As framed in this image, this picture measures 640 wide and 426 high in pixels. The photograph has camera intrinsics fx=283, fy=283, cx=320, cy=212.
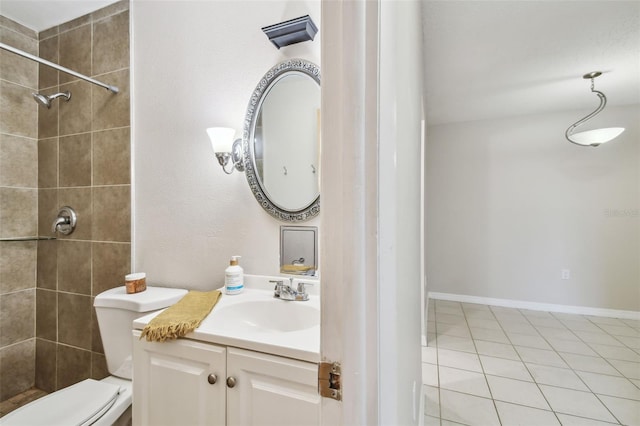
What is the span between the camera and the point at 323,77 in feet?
1.38

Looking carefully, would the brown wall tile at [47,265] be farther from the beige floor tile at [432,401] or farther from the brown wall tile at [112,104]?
the beige floor tile at [432,401]

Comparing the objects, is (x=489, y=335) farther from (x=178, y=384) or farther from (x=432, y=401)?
(x=178, y=384)

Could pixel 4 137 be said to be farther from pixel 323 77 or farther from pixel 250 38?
pixel 323 77

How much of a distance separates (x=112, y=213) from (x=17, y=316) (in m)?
0.95

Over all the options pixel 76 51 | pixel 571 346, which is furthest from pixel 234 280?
pixel 571 346

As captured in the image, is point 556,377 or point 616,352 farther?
point 616,352

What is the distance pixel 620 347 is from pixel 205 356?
3316 mm

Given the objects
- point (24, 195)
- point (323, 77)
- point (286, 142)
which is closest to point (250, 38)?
point (286, 142)

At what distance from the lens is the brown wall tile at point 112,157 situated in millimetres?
1648

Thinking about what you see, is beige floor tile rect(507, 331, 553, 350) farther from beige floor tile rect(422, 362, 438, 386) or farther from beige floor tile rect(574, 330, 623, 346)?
beige floor tile rect(422, 362, 438, 386)

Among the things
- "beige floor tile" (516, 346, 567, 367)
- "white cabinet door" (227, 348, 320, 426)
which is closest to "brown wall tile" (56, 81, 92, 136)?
"white cabinet door" (227, 348, 320, 426)

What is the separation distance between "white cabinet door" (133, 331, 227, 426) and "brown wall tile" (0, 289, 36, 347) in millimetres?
1463

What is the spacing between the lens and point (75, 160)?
176cm

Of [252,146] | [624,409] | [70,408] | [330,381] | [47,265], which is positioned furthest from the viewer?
[47,265]
